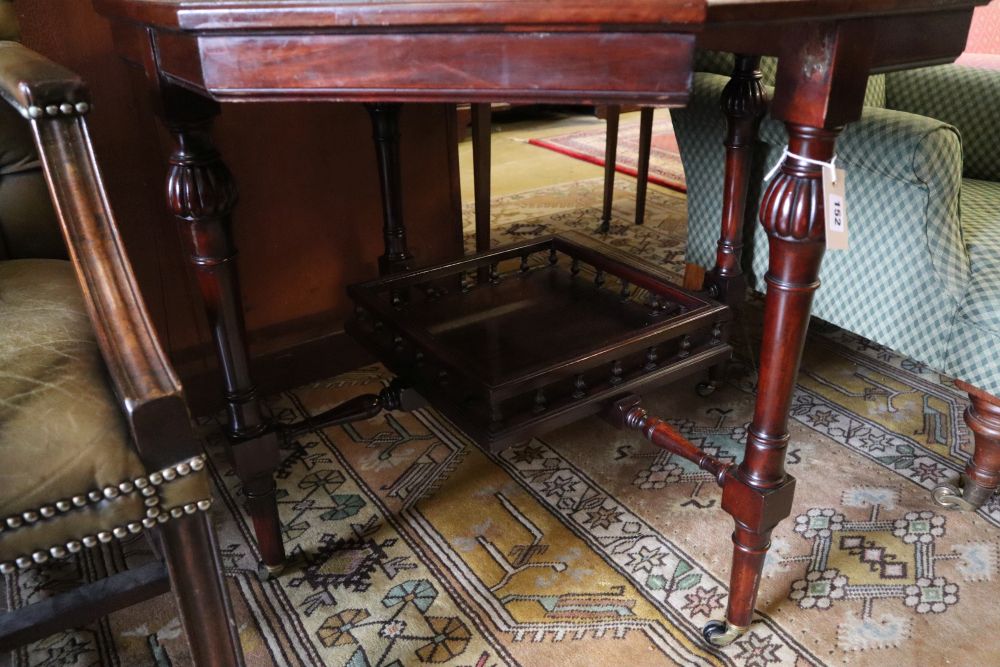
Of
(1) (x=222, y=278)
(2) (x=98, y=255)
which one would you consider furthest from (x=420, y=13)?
(1) (x=222, y=278)

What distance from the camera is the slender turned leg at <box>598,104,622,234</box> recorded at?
8.25 feet

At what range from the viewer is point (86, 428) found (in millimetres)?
637

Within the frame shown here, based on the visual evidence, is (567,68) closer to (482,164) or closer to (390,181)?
(390,181)

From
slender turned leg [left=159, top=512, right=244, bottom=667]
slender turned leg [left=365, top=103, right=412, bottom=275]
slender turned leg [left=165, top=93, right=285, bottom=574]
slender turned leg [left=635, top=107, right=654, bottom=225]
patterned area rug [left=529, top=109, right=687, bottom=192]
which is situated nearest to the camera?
slender turned leg [left=159, top=512, right=244, bottom=667]

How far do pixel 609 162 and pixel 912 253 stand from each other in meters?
1.54

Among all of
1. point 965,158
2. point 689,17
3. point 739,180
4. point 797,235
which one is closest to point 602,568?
point 797,235

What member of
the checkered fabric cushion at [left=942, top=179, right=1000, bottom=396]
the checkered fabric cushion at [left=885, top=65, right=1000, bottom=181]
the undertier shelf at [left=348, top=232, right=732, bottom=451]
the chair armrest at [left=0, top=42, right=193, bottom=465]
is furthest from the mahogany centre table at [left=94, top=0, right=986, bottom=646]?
the checkered fabric cushion at [left=885, top=65, right=1000, bottom=181]

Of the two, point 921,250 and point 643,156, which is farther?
point 643,156

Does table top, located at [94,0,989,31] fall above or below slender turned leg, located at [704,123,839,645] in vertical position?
above

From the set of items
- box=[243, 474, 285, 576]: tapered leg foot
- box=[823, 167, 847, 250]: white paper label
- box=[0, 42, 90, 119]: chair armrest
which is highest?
box=[0, 42, 90, 119]: chair armrest

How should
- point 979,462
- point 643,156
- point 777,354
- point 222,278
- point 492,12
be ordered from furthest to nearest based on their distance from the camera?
point 643,156, point 979,462, point 222,278, point 777,354, point 492,12

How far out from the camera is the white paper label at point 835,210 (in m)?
0.75

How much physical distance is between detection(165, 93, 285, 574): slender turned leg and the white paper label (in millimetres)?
676

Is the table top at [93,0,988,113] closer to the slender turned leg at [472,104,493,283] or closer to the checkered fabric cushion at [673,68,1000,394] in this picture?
the checkered fabric cushion at [673,68,1000,394]
